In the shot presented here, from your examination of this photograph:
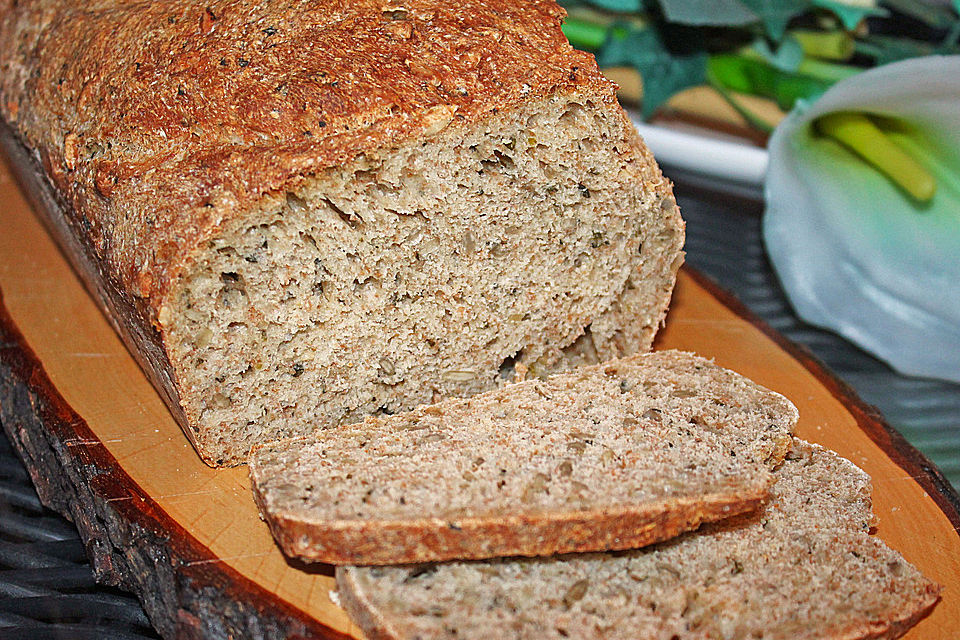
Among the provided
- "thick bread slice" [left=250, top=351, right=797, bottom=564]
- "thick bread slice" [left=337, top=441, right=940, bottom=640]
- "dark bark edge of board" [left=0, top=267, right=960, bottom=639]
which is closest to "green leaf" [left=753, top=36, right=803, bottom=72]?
"dark bark edge of board" [left=0, top=267, right=960, bottom=639]

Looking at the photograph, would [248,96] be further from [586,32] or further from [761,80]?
[761,80]

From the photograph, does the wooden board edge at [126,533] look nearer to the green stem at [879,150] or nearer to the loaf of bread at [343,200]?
the loaf of bread at [343,200]

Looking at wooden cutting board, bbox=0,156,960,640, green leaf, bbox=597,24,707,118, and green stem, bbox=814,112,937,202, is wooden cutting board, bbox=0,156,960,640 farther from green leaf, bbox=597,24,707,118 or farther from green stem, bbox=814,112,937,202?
green leaf, bbox=597,24,707,118

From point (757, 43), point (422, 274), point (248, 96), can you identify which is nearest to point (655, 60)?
point (757, 43)

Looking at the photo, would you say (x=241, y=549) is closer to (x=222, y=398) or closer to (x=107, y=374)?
(x=222, y=398)

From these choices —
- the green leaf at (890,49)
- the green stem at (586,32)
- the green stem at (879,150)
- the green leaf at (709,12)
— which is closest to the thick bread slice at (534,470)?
the green stem at (879,150)
